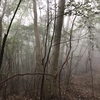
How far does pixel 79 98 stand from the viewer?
6461mm

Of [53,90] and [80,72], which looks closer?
[53,90]

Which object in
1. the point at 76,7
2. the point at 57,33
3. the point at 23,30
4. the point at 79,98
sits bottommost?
the point at 79,98

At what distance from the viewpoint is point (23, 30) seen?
1206 cm

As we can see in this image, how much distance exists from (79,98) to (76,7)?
4.49 m

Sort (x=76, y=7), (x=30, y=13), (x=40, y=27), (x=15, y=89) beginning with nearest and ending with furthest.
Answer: (x=76, y=7), (x=15, y=89), (x=40, y=27), (x=30, y=13)

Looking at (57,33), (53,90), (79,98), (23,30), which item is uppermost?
(23,30)

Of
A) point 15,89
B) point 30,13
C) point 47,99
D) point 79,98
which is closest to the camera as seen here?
point 47,99

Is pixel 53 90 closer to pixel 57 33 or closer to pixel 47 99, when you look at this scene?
pixel 47 99

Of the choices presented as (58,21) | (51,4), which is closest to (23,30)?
(58,21)

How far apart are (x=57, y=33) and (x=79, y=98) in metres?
3.29

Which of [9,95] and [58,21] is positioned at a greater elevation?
[58,21]

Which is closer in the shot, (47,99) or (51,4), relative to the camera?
(51,4)

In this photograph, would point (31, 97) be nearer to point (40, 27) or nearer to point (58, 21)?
point (58, 21)

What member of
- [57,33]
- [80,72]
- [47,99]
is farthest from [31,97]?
[80,72]
